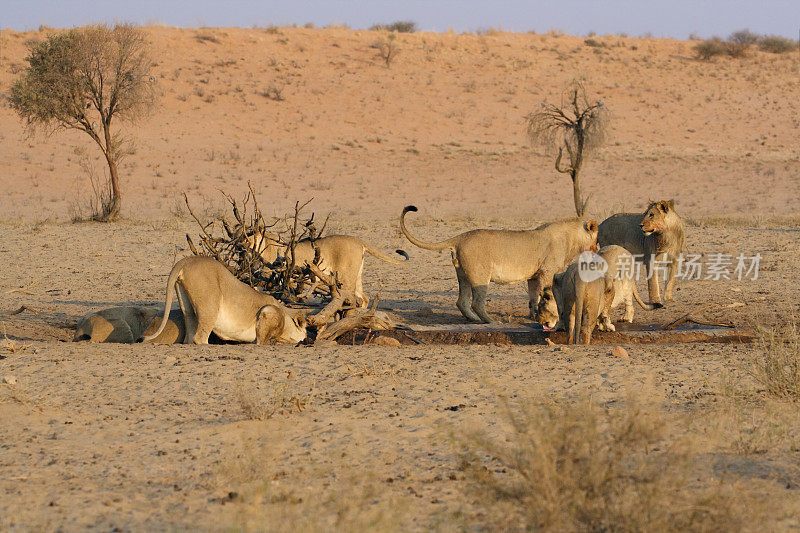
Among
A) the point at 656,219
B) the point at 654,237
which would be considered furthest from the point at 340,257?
the point at 654,237

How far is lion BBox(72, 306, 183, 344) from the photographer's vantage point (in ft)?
29.9

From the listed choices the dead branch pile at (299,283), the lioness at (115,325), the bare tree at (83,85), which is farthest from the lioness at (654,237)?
the bare tree at (83,85)

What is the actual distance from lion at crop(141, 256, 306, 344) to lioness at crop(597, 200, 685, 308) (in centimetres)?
503

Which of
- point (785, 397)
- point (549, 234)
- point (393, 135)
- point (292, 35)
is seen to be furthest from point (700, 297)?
point (292, 35)

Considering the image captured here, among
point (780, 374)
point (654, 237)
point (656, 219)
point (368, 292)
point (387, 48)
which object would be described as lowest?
point (368, 292)

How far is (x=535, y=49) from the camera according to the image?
53.2 metres

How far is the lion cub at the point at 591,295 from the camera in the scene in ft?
29.9

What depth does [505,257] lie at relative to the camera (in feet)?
36.3

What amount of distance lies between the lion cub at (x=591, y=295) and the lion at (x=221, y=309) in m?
2.65

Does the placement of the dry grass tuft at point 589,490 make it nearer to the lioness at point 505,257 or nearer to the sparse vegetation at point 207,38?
the lioness at point 505,257

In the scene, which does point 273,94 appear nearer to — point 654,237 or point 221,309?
point 654,237

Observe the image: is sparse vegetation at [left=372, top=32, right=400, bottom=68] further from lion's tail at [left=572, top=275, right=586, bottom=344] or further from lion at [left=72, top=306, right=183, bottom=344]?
lion's tail at [left=572, top=275, right=586, bottom=344]

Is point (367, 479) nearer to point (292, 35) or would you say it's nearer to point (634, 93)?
point (634, 93)

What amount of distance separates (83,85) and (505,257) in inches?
593
